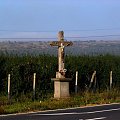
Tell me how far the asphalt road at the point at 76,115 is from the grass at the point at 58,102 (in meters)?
1.03

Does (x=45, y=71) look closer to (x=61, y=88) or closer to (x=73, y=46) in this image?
(x=61, y=88)

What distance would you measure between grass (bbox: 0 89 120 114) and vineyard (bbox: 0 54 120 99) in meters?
1.80

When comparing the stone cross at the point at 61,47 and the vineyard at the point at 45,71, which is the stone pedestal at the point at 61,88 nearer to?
the stone cross at the point at 61,47

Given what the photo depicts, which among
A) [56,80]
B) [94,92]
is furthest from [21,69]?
[94,92]

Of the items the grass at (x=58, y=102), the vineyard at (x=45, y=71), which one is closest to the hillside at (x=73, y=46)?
the vineyard at (x=45, y=71)

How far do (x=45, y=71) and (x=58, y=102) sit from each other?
503 cm

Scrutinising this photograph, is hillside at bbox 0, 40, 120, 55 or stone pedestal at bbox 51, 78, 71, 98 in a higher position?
hillside at bbox 0, 40, 120, 55

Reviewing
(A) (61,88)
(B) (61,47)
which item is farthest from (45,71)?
(A) (61,88)

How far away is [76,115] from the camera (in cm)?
1631

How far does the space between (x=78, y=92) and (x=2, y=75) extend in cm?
382

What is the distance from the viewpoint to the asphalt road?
15.5m

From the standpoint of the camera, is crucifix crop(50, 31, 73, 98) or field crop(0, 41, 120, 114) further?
crucifix crop(50, 31, 73, 98)

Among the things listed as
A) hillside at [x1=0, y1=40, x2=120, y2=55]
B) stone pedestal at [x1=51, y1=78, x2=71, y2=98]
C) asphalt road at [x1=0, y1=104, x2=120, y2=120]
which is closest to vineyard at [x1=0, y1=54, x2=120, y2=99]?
stone pedestal at [x1=51, y1=78, x2=71, y2=98]

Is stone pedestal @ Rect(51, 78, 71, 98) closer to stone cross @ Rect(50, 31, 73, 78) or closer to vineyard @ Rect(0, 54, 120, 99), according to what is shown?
stone cross @ Rect(50, 31, 73, 78)
